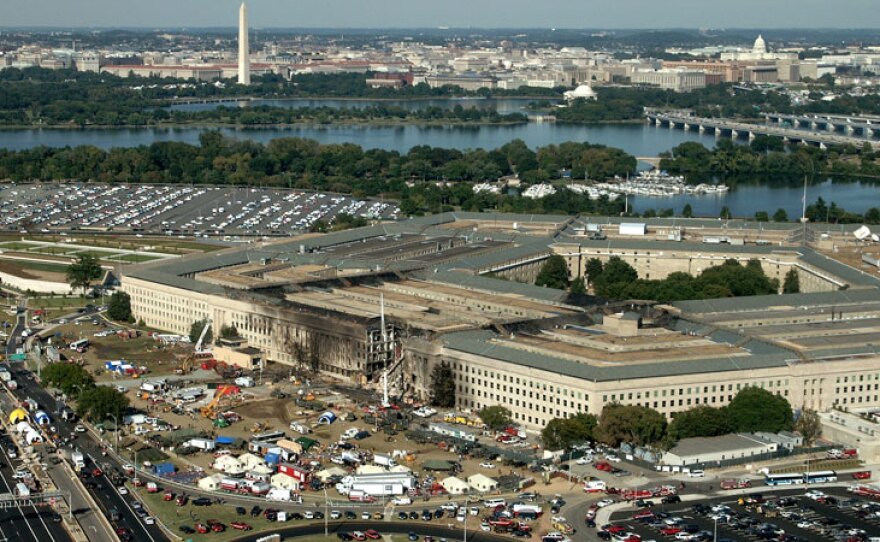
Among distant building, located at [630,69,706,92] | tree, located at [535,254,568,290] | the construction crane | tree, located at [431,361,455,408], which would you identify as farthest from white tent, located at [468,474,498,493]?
distant building, located at [630,69,706,92]

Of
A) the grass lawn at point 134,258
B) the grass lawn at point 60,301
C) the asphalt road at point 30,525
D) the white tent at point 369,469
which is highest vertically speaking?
the white tent at point 369,469

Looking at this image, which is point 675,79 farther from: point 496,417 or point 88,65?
point 496,417

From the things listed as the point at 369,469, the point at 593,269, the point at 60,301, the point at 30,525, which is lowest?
the point at 60,301

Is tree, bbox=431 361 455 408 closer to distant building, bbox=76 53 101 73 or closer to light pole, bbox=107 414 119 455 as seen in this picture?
light pole, bbox=107 414 119 455

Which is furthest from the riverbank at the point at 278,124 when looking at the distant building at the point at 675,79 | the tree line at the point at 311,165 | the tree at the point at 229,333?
the tree at the point at 229,333

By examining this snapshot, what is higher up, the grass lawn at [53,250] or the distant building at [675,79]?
the distant building at [675,79]

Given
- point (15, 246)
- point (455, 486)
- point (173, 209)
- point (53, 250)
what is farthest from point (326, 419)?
point (173, 209)

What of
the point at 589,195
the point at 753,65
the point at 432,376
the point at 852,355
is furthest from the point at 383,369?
the point at 753,65

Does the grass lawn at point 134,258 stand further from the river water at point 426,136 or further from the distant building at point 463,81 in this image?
the distant building at point 463,81
